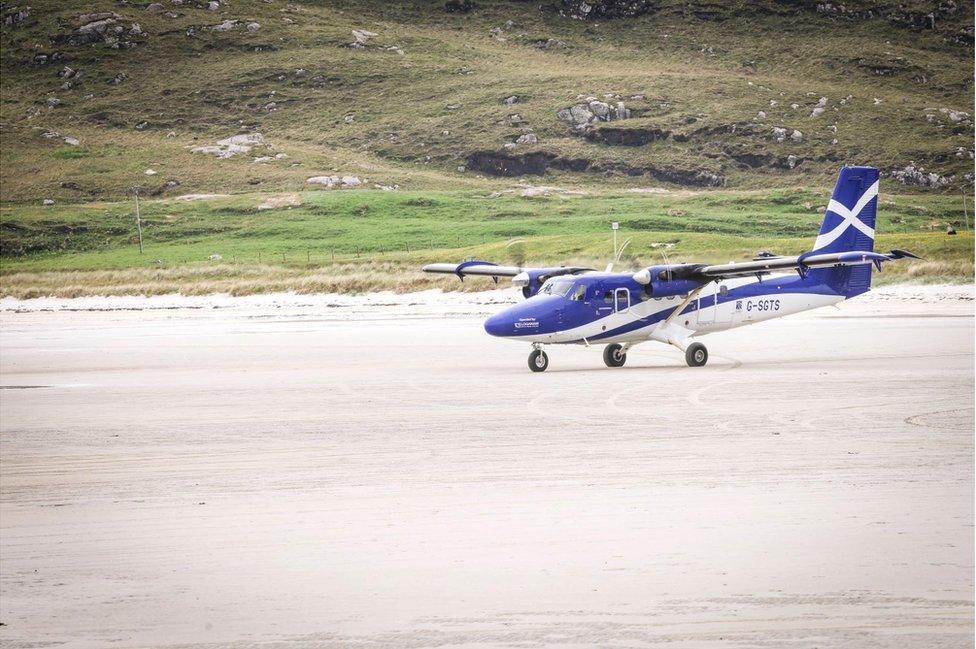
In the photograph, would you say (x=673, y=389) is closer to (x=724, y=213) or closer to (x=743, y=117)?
(x=724, y=213)

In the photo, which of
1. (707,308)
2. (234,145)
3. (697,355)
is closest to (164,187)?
(234,145)

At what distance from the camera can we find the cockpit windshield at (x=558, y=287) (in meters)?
28.5

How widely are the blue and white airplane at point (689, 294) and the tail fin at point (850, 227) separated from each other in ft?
0.08

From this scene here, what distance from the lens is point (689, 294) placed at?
2944 cm

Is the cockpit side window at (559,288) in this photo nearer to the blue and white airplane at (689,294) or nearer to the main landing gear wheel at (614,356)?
the blue and white airplane at (689,294)

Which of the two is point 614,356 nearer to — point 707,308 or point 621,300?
point 621,300

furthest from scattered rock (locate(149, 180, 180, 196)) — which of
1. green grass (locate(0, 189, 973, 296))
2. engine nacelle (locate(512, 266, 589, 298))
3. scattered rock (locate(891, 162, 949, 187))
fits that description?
engine nacelle (locate(512, 266, 589, 298))

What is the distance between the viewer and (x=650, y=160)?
167500 mm

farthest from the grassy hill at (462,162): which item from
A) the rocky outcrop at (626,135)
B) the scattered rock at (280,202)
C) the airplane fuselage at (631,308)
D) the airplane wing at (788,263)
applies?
the airplane wing at (788,263)

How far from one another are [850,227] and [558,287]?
26.6 feet

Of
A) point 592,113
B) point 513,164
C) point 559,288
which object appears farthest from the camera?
point 592,113

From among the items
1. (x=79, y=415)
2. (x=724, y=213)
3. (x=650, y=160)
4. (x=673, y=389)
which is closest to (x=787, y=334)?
(x=673, y=389)

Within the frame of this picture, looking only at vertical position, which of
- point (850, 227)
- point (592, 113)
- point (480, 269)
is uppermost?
point (850, 227)

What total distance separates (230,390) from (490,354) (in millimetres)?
9415
